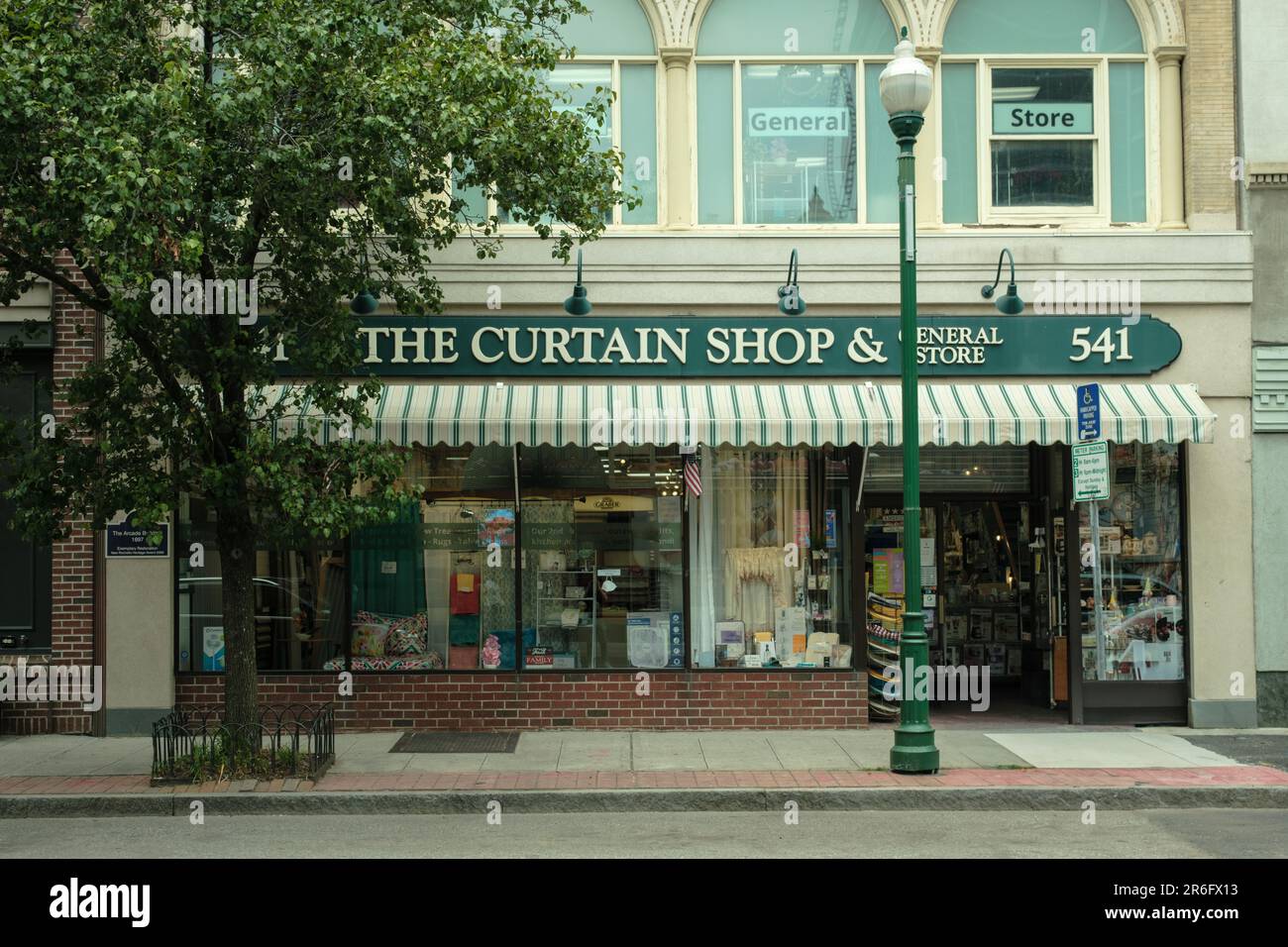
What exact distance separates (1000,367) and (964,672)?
3.87 metres

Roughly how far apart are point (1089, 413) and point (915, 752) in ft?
12.6

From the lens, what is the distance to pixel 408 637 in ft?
45.0

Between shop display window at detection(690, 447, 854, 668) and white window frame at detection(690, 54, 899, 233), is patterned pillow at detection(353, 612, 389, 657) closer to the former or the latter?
shop display window at detection(690, 447, 854, 668)

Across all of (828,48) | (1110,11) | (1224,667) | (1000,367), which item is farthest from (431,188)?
(1224,667)

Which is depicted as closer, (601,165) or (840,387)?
(601,165)

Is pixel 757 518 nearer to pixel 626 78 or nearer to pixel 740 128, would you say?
pixel 740 128

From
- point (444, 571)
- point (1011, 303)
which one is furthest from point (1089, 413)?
point (444, 571)

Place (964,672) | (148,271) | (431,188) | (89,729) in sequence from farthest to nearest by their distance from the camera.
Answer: (964,672), (89,729), (431,188), (148,271)

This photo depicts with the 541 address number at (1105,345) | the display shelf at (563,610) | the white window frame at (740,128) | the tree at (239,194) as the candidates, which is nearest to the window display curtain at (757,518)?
the display shelf at (563,610)

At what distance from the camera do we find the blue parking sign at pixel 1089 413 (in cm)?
1251

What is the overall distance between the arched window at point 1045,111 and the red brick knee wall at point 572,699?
5394mm

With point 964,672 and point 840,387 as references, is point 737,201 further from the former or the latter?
point 964,672

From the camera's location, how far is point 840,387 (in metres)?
13.4

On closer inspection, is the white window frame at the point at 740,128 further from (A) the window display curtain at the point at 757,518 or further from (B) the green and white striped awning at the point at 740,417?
(A) the window display curtain at the point at 757,518
